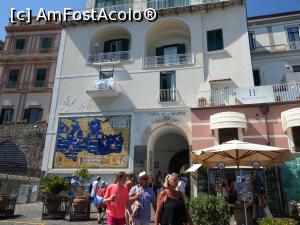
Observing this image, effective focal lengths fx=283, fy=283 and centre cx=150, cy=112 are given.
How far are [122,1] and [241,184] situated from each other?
1861cm

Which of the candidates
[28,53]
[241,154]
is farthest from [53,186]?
[28,53]

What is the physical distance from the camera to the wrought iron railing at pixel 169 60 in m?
19.5

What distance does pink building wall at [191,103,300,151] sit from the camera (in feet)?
48.5

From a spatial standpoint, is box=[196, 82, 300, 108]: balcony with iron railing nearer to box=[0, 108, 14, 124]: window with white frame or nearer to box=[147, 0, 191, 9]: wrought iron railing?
box=[147, 0, 191, 9]: wrought iron railing

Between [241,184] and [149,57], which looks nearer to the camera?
[241,184]

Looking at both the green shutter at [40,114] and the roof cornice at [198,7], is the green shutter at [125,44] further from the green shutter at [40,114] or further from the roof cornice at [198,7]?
the green shutter at [40,114]

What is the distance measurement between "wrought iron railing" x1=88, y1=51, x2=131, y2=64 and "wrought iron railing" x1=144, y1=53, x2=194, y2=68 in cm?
180

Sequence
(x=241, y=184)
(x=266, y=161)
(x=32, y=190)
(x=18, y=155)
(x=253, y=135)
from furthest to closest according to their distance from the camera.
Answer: (x=18, y=155) < (x=32, y=190) < (x=253, y=135) < (x=266, y=161) < (x=241, y=184)

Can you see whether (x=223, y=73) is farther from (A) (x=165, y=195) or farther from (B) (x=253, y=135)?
(A) (x=165, y=195)

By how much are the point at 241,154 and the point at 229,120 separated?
4.37 metres

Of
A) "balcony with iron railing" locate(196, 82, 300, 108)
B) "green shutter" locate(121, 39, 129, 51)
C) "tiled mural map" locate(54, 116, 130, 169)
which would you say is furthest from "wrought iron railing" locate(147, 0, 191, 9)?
"tiled mural map" locate(54, 116, 130, 169)

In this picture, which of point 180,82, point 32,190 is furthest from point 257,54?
point 32,190

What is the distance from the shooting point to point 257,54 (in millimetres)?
23312

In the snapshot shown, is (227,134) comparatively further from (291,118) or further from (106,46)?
(106,46)
